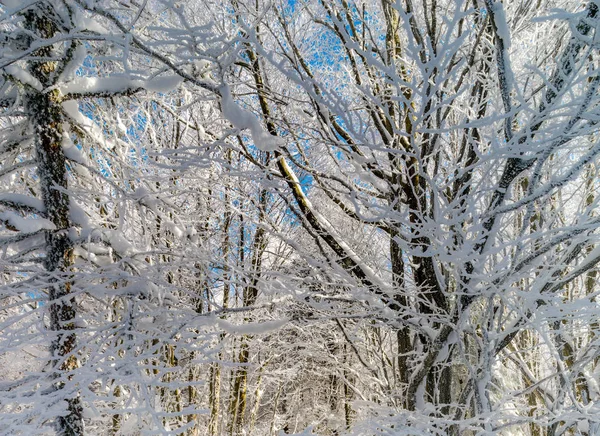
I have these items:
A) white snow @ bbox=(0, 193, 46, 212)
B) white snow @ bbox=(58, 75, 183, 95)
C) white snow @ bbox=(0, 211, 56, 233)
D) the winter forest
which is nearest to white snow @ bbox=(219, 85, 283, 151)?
the winter forest

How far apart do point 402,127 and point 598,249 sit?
182cm

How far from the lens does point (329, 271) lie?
3498 millimetres

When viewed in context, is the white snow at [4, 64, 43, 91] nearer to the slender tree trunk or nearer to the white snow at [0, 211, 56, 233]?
the slender tree trunk

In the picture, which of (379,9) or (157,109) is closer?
(379,9)

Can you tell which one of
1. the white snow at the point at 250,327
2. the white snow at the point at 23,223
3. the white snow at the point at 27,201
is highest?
the white snow at the point at 27,201

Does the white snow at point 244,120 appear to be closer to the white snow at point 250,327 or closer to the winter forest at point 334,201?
the winter forest at point 334,201

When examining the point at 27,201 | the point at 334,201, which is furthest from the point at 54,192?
the point at 334,201

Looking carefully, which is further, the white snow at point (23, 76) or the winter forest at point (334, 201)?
the white snow at point (23, 76)

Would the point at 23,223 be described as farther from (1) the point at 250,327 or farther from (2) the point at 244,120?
(2) the point at 244,120

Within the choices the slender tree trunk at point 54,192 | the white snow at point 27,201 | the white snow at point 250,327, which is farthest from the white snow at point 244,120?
the white snow at point 27,201

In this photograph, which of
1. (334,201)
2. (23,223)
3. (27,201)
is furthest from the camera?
(334,201)

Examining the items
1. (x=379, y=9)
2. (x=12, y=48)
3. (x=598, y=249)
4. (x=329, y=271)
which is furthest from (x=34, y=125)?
(x=598, y=249)

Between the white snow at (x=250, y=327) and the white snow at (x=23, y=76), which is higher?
the white snow at (x=23, y=76)

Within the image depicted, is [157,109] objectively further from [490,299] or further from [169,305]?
[490,299]
